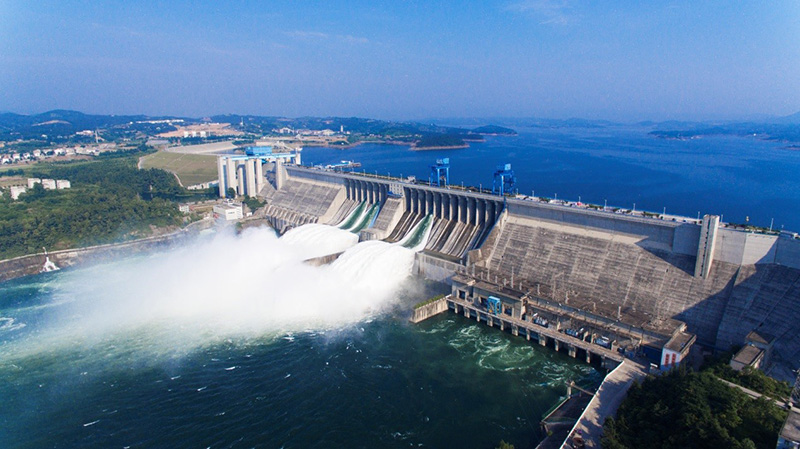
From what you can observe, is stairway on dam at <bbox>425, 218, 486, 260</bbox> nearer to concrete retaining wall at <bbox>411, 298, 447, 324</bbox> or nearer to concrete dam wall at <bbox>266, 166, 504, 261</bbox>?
concrete dam wall at <bbox>266, 166, 504, 261</bbox>

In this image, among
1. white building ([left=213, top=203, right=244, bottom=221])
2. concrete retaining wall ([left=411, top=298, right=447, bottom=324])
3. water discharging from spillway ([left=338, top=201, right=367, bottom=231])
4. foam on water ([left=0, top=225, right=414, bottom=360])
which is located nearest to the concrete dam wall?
water discharging from spillway ([left=338, top=201, right=367, bottom=231])

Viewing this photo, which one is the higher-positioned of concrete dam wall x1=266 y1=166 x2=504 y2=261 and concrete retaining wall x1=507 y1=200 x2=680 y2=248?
concrete retaining wall x1=507 y1=200 x2=680 y2=248

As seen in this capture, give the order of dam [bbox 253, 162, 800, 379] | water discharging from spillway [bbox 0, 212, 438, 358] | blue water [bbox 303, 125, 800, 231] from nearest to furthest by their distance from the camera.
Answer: dam [bbox 253, 162, 800, 379] < water discharging from spillway [bbox 0, 212, 438, 358] < blue water [bbox 303, 125, 800, 231]

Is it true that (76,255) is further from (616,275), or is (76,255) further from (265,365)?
(616,275)

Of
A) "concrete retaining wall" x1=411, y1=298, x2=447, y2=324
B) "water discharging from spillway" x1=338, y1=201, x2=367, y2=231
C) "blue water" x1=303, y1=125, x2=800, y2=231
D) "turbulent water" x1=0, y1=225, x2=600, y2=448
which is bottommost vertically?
"turbulent water" x1=0, y1=225, x2=600, y2=448

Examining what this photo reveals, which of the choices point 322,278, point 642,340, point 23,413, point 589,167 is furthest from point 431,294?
point 589,167

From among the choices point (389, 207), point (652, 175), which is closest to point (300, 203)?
point (389, 207)

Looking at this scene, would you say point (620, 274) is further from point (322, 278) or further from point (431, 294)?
point (322, 278)
